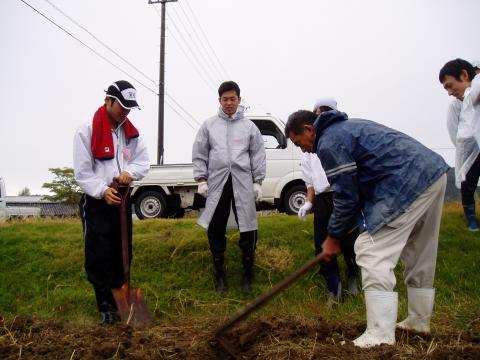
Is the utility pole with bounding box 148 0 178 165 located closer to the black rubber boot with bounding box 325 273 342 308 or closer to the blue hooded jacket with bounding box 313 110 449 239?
the black rubber boot with bounding box 325 273 342 308

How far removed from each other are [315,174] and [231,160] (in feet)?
3.04

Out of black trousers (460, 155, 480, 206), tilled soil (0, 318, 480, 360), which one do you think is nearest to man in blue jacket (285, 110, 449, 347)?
tilled soil (0, 318, 480, 360)

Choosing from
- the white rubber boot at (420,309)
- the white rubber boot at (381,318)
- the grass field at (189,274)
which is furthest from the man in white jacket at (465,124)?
the white rubber boot at (381,318)

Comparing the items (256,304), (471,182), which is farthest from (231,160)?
(471,182)

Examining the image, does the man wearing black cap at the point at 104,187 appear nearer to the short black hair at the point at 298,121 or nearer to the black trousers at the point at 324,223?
the short black hair at the point at 298,121

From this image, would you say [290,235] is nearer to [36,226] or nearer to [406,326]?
[406,326]

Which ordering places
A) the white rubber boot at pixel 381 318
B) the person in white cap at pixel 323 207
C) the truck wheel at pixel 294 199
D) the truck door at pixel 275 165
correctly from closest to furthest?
the white rubber boot at pixel 381 318, the person in white cap at pixel 323 207, the truck wheel at pixel 294 199, the truck door at pixel 275 165

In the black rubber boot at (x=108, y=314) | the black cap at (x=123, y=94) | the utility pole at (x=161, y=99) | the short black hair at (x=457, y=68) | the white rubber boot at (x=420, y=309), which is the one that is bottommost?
the black rubber boot at (x=108, y=314)

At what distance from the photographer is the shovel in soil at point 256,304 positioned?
305cm

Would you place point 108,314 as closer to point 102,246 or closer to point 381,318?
point 102,246

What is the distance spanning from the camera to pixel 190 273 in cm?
599

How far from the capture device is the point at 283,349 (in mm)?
3014

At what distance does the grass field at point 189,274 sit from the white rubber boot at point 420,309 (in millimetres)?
784

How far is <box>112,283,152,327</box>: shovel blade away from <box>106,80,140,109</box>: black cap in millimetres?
1589
